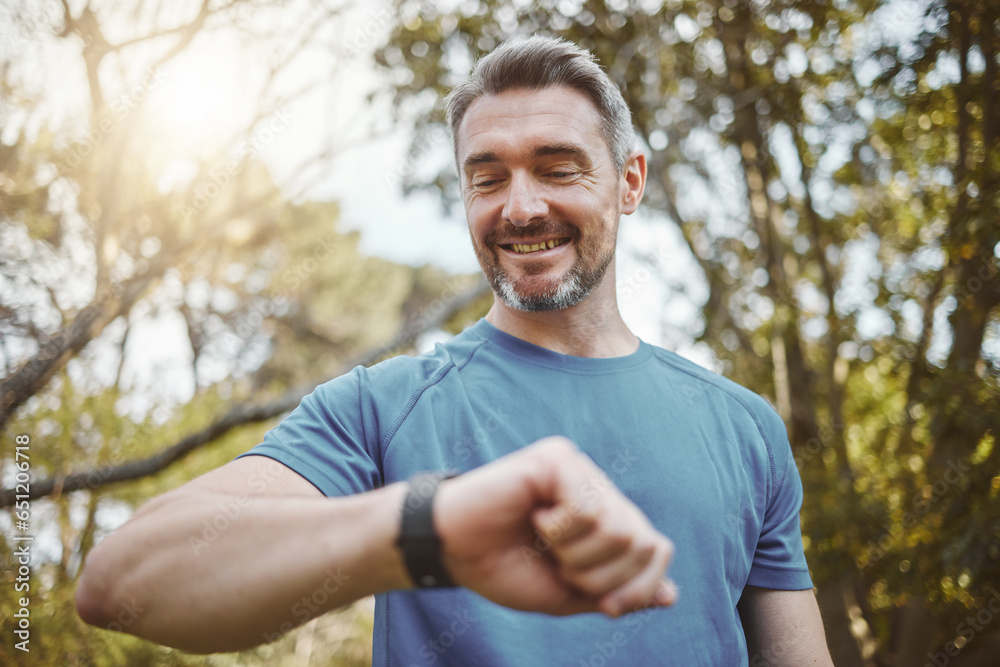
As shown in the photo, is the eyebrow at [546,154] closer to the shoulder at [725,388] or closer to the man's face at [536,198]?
the man's face at [536,198]

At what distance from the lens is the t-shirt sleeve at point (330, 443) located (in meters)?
1.32

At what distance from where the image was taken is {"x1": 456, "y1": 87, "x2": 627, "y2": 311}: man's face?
75.9 inches

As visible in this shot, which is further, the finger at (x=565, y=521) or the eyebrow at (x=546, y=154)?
the eyebrow at (x=546, y=154)

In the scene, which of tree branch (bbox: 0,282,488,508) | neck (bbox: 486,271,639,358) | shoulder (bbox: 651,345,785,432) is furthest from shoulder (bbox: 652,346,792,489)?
tree branch (bbox: 0,282,488,508)

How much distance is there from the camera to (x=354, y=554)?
33.9 inches

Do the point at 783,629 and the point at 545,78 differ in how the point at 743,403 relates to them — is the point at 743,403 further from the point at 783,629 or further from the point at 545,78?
the point at 545,78

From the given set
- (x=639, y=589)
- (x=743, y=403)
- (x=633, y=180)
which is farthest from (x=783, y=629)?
(x=633, y=180)

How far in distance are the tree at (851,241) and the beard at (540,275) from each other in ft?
10.6

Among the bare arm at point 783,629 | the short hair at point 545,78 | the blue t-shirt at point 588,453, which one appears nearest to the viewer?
the blue t-shirt at point 588,453

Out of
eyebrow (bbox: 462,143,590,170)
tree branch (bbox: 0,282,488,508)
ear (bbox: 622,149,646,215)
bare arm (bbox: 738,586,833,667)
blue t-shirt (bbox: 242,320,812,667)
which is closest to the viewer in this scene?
blue t-shirt (bbox: 242,320,812,667)

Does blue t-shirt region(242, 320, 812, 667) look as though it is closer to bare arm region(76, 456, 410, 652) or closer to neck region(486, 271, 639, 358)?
neck region(486, 271, 639, 358)

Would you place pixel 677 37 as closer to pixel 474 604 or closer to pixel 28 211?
pixel 474 604

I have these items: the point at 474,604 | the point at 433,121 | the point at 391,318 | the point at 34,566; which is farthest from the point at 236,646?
the point at 391,318

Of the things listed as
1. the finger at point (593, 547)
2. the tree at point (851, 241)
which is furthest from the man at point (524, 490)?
the tree at point (851, 241)
